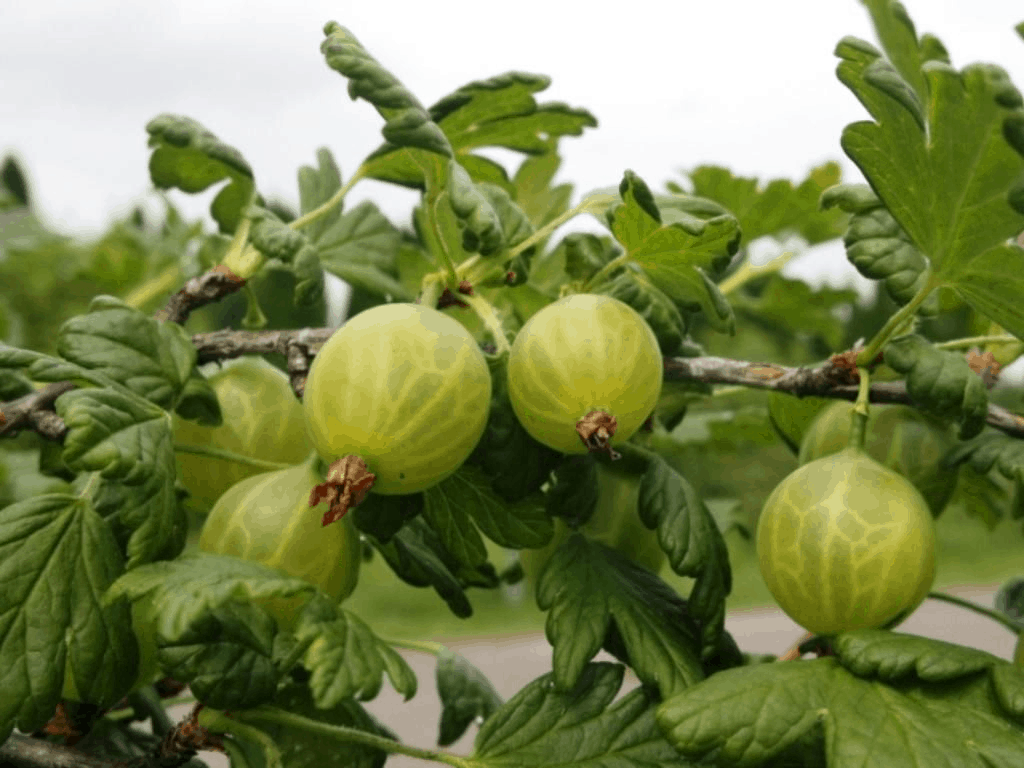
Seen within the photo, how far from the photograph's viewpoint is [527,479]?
67cm

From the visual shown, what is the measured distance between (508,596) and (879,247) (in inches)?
254

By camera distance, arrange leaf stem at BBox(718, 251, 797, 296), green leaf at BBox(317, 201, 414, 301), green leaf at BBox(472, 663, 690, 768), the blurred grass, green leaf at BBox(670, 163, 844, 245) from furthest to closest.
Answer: the blurred grass < leaf stem at BBox(718, 251, 797, 296) < green leaf at BBox(670, 163, 844, 245) < green leaf at BBox(317, 201, 414, 301) < green leaf at BBox(472, 663, 690, 768)

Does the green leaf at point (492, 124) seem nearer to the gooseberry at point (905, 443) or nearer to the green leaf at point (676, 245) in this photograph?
the green leaf at point (676, 245)

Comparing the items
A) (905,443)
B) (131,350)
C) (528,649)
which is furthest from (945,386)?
(528,649)

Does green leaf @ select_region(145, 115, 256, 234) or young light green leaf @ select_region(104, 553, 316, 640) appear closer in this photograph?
young light green leaf @ select_region(104, 553, 316, 640)

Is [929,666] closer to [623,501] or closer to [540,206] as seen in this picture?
[623,501]

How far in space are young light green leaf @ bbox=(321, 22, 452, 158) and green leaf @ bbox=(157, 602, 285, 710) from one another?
273mm

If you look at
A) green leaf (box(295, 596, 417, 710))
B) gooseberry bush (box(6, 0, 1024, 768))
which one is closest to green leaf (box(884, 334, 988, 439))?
gooseberry bush (box(6, 0, 1024, 768))

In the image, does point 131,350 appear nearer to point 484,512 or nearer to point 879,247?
point 484,512

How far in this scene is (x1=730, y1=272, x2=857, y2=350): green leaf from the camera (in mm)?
1224

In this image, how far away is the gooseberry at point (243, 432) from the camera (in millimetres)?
743

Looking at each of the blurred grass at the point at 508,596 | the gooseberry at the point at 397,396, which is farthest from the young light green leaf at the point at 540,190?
the blurred grass at the point at 508,596

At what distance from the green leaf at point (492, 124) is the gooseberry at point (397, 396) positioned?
0.18 m

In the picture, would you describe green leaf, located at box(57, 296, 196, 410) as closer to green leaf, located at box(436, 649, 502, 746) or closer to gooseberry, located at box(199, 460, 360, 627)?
gooseberry, located at box(199, 460, 360, 627)
